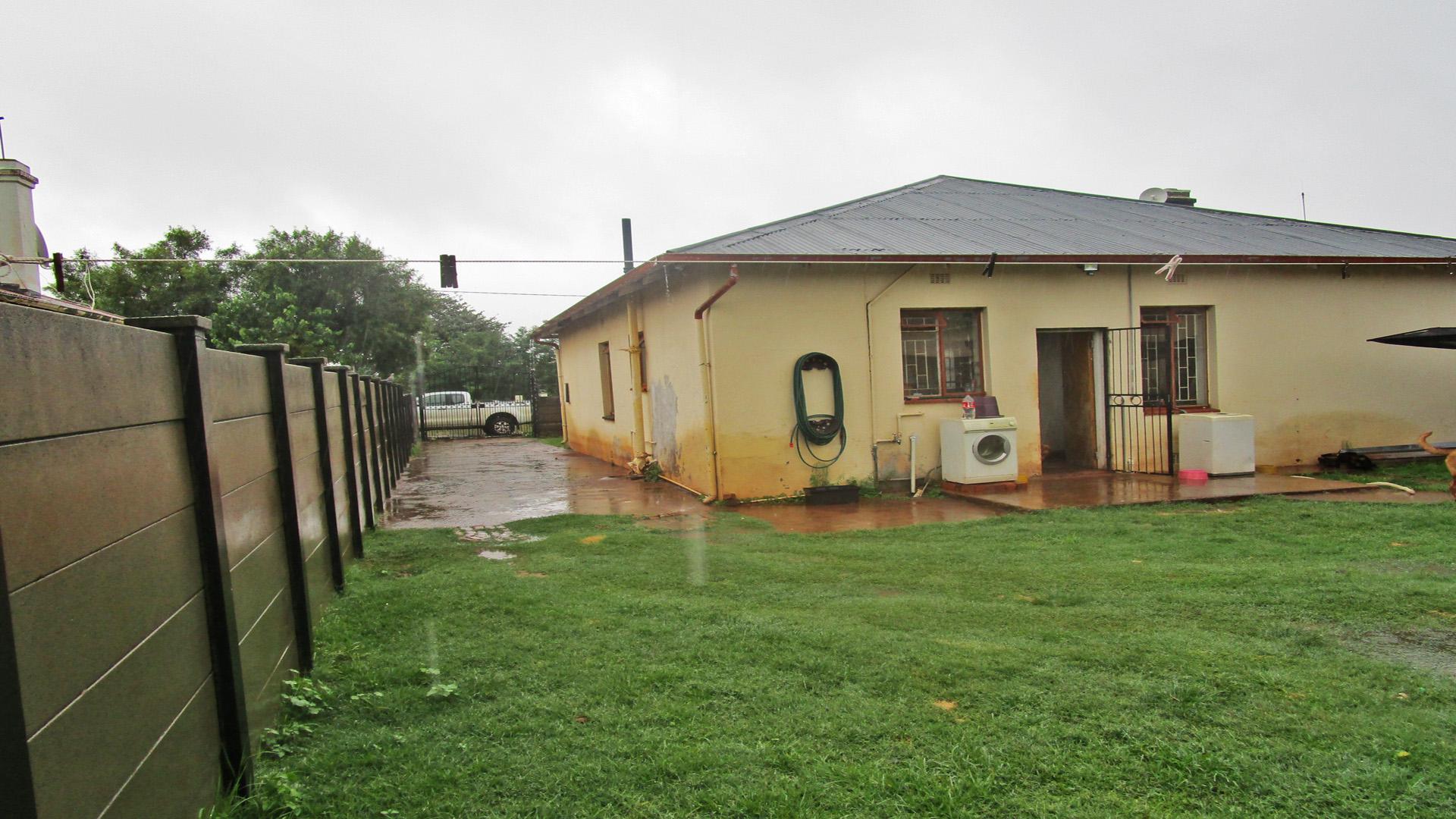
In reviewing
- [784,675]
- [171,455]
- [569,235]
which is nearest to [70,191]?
[171,455]

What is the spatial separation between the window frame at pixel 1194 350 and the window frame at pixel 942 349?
211 cm

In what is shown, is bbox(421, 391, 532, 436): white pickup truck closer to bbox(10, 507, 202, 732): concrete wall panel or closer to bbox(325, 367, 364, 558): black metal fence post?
bbox(325, 367, 364, 558): black metal fence post

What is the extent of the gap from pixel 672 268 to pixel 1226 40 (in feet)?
27.3

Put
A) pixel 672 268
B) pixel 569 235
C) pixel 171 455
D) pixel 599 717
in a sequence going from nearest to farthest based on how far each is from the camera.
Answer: pixel 171 455 → pixel 599 717 → pixel 672 268 → pixel 569 235

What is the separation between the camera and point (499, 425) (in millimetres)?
23453

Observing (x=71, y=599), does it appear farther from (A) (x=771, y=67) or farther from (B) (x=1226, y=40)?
(B) (x=1226, y=40)

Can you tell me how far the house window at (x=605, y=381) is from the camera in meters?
14.5

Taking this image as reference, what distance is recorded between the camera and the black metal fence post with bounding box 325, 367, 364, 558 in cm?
529

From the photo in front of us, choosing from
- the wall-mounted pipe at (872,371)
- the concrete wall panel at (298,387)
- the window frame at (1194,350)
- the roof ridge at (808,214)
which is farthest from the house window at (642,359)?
the concrete wall panel at (298,387)

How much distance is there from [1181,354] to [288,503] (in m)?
10.3

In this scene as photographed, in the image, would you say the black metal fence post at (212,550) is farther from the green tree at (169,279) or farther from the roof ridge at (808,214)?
the green tree at (169,279)

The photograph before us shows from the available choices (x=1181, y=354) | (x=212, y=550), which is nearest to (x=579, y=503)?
(x=212, y=550)

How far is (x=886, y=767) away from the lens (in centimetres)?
239

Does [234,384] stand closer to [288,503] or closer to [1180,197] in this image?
[288,503]
